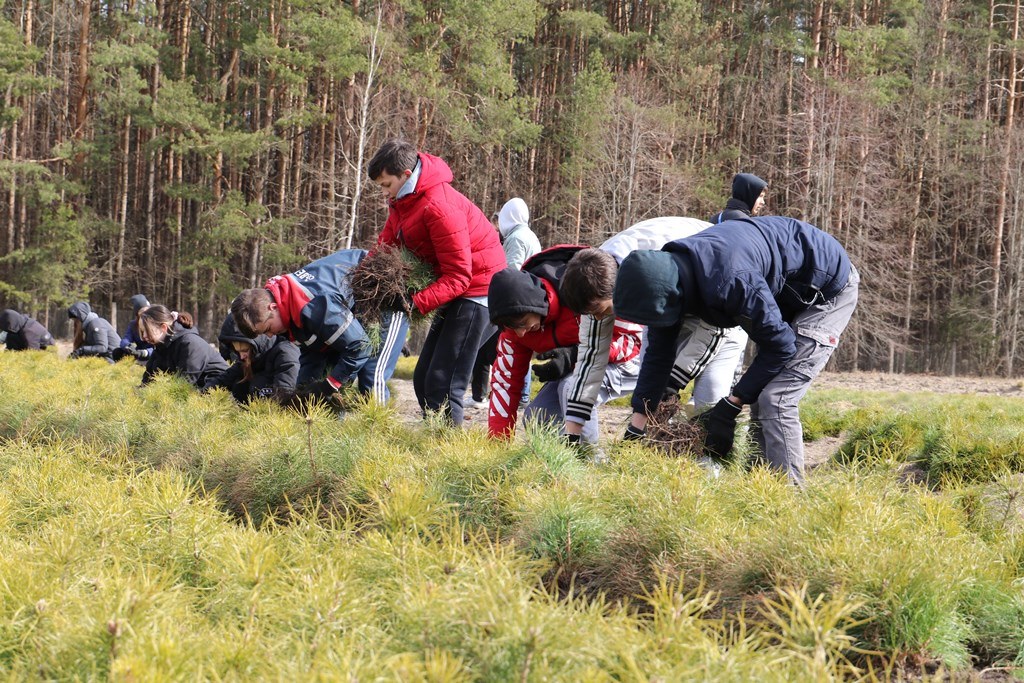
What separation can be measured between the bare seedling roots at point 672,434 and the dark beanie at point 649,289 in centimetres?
46

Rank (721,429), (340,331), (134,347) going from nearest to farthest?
1. (721,429)
2. (340,331)
3. (134,347)

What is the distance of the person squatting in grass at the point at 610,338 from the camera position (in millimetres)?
4062

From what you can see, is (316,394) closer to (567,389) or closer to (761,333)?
(567,389)

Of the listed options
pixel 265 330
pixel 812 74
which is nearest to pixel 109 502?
pixel 265 330

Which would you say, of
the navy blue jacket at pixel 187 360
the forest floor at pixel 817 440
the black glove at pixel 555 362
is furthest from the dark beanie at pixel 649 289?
the navy blue jacket at pixel 187 360

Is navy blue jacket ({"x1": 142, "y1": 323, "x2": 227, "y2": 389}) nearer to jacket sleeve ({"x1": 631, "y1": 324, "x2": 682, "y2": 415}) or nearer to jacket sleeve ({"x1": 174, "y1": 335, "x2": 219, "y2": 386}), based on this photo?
jacket sleeve ({"x1": 174, "y1": 335, "x2": 219, "y2": 386})

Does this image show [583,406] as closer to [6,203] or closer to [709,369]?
[709,369]

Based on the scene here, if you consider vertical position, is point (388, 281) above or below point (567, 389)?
above

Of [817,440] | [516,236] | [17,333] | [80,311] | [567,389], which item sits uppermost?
[516,236]

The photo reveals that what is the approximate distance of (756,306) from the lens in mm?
3621

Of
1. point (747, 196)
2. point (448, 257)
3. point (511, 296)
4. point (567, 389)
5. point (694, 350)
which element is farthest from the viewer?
point (747, 196)

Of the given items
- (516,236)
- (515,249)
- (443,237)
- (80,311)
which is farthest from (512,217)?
(80,311)

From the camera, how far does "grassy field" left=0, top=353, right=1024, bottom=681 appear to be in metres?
1.98

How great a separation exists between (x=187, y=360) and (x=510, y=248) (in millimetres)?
2725
